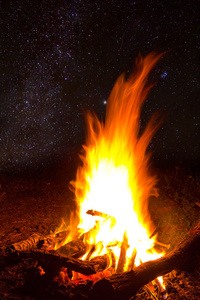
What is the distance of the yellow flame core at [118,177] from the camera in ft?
11.7

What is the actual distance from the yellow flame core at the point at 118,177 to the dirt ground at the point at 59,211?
19.6 inches

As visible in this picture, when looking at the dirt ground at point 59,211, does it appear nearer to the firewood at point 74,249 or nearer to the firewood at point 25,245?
the firewood at point 25,245

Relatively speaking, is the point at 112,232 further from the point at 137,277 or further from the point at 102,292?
the point at 102,292

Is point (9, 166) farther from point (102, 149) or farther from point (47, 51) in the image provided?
point (102, 149)

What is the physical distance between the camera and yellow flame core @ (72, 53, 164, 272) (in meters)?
3.56

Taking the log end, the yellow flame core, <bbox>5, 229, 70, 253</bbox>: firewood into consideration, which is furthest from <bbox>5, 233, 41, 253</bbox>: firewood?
the log end

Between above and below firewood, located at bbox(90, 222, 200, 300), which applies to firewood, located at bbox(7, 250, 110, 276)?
above

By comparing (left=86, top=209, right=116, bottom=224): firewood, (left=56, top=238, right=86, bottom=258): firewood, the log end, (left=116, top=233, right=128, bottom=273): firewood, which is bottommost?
the log end

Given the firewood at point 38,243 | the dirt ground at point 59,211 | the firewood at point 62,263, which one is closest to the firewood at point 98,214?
the firewood at point 38,243

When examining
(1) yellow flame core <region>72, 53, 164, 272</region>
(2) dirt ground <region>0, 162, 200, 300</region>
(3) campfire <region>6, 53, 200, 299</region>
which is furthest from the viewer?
(1) yellow flame core <region>72, 53, 164, 272</region>

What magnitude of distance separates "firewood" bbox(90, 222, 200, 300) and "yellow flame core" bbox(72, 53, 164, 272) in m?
0.57

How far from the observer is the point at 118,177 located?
172 inches

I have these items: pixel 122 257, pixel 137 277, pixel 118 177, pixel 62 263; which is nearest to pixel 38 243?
pixel 62 263

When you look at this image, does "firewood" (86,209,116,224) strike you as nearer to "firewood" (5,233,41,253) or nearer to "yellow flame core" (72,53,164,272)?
"yellow flame core" (72,53,164,272)
